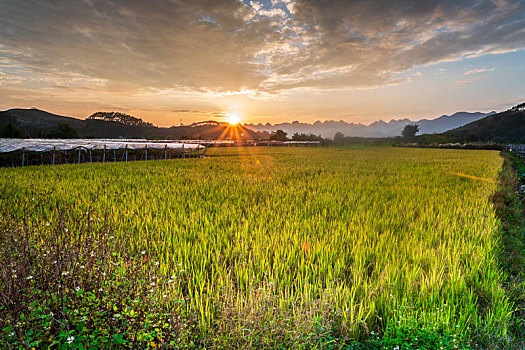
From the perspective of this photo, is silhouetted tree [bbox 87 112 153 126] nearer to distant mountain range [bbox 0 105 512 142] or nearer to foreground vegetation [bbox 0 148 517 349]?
distant mountain range [bbox 0 105 512 142]

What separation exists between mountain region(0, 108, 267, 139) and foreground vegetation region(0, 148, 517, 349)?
69.4 meters

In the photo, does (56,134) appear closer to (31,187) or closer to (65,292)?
(31,187)

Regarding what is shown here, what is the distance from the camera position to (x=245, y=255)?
3264mm

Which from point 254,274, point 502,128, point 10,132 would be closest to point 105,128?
point 10,132

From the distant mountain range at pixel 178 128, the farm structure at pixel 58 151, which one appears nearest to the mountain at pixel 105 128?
the distant mountain range at pixel 178 128

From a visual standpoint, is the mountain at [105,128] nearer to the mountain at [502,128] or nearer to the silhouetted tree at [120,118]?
the silhouetted tree at [120,118]

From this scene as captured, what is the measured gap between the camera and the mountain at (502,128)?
249ft

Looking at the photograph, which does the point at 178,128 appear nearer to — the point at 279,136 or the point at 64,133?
the point at 279,136

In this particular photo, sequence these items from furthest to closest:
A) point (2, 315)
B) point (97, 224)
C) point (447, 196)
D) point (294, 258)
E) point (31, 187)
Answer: point (31, 187) → point (447, 196) → point (97, 224) → point (294, 258) → point (2, 315)

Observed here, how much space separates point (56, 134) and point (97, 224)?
2671 inches

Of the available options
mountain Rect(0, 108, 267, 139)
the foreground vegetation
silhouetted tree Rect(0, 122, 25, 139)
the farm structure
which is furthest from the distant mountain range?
the foreground vegetation

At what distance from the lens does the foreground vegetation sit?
1.89m

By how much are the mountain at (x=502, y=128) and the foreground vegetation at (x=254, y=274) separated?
8811cm

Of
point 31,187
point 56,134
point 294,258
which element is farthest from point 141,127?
point 294,258
